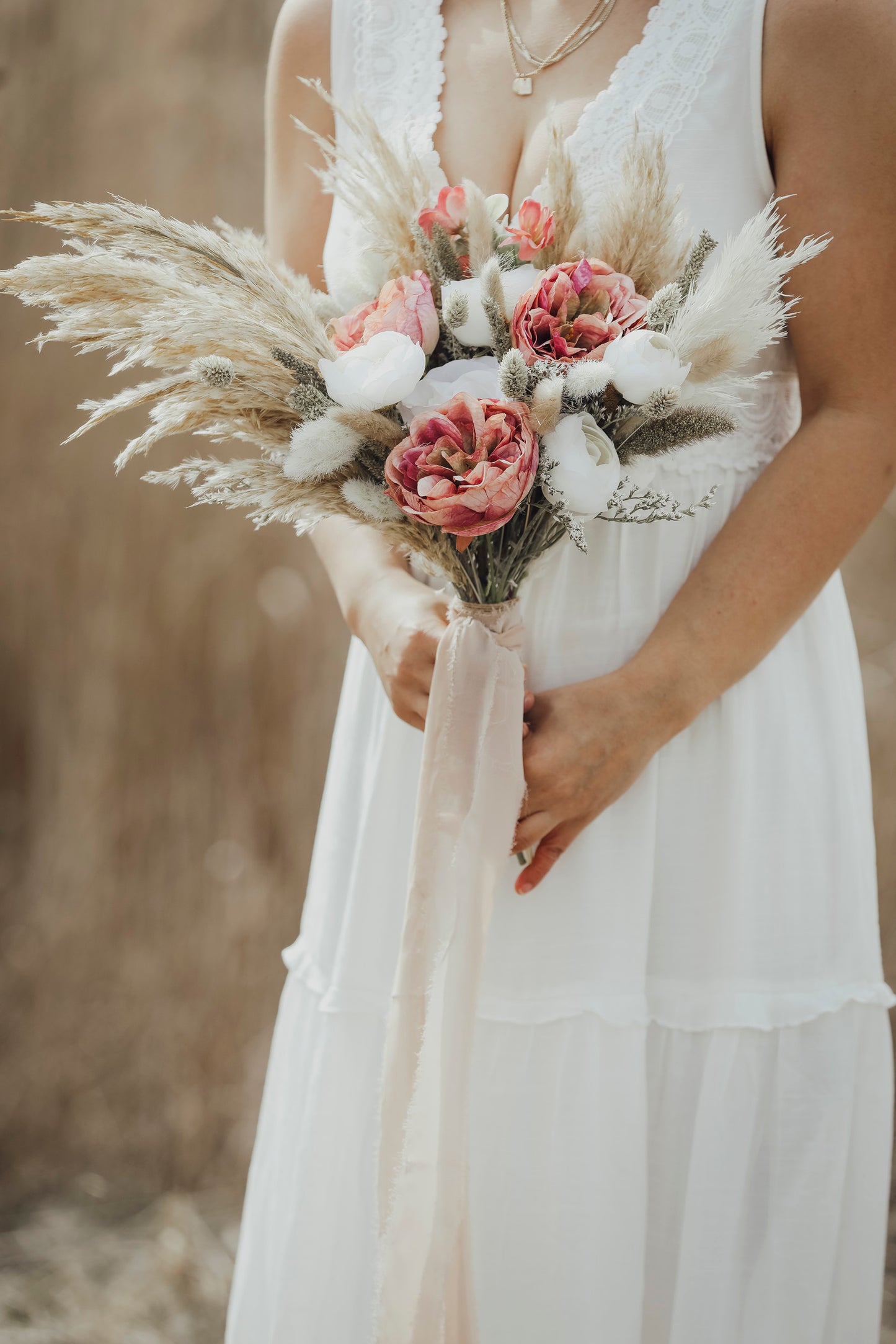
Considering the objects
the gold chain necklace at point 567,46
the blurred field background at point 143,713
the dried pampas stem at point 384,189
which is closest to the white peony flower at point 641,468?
the dried pampas stem at point 384,189

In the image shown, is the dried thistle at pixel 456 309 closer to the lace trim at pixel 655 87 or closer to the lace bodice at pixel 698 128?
the lace bodice at pixel 698 128

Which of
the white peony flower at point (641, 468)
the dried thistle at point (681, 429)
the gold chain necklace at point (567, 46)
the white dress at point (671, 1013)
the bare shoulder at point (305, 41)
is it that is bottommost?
the white dress at point (671, 1013)

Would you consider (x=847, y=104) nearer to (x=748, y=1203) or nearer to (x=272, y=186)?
(x=272, y=186)

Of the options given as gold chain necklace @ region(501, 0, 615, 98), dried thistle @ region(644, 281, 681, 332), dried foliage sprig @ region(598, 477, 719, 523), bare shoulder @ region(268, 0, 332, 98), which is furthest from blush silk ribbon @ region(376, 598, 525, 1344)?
bare shoulder @ region(268, 0, 332, 98)

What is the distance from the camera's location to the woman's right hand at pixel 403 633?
890 millimetres

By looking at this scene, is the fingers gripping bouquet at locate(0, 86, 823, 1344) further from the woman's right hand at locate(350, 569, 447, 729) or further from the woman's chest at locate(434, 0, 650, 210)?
the woman's chest at locate(434, 0, 650, 210)

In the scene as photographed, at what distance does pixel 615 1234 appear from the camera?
882 millimetres

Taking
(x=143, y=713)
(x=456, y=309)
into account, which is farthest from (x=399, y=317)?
(x=143, y=713)

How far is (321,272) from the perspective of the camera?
115 centimetres

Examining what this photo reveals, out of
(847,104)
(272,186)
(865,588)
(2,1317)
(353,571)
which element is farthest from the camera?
(865,588)

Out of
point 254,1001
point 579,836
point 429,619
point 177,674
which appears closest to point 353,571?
point 429,619

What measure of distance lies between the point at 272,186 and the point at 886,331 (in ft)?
2.23

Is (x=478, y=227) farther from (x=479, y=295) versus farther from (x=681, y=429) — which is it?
(x=681, y=429)

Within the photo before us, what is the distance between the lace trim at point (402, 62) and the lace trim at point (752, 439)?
38 centimetres
